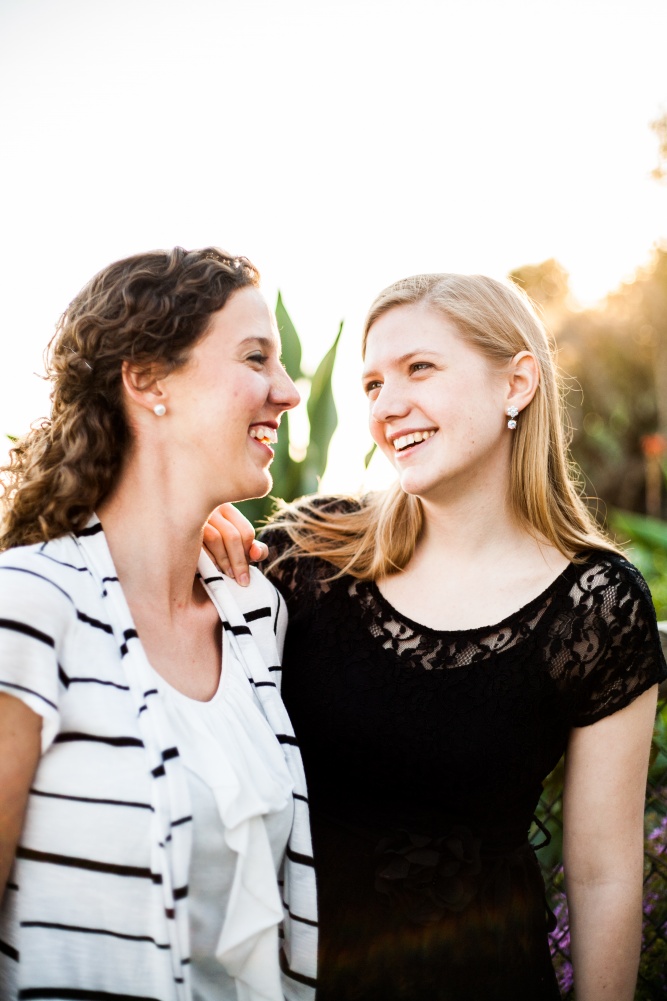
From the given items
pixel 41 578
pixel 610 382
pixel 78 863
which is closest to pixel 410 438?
pixel 41 578

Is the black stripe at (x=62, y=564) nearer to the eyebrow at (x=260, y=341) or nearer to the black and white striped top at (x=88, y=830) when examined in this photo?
the black and white striped top at (x=88, y=830)

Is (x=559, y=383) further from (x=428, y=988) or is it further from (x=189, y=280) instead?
(x=428, y=988)

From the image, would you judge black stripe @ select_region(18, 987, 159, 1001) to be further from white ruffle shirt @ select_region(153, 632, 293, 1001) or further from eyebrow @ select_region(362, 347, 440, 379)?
eyebrow @ select_region(362, 347, 440, 379)

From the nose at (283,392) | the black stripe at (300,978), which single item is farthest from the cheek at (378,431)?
the black stripe at (300,978)

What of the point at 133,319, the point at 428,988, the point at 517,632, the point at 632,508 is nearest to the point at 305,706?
the point at 517,632

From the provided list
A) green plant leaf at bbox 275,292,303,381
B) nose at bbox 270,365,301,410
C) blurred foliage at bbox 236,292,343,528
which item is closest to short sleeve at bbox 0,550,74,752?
nose at bbox 270,365,301,410

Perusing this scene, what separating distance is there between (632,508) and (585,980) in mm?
15518

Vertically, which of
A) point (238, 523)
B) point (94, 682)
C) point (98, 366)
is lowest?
point (94, 682)

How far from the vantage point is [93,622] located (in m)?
1.63

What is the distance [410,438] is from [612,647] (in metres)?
0.79

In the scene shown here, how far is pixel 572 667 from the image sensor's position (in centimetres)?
205

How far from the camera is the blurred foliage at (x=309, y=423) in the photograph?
367 cm

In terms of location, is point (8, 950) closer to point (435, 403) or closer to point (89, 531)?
point (89, 531)

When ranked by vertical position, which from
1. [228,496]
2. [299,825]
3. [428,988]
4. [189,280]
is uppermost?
[189,280]
